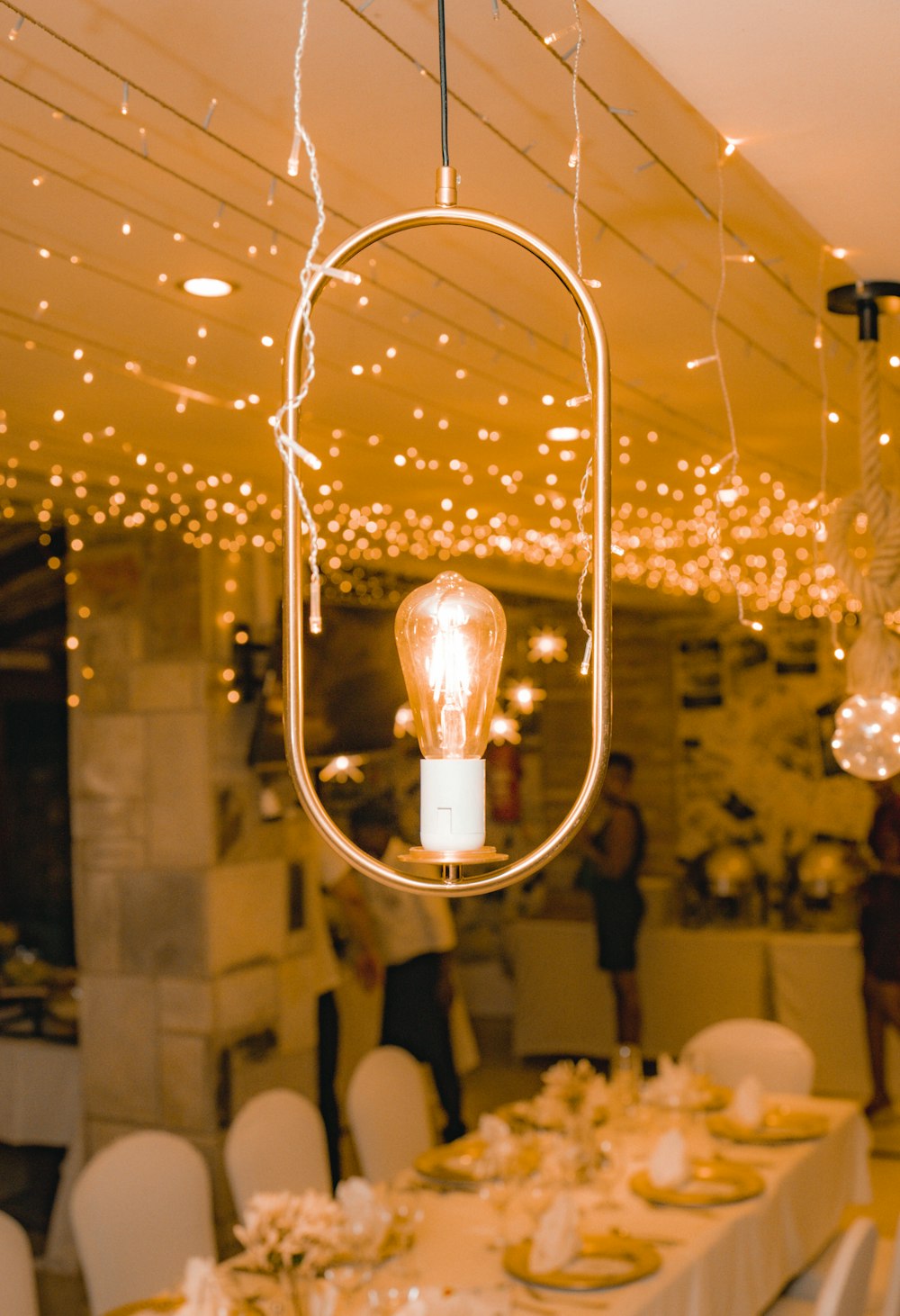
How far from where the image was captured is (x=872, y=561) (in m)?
2.57

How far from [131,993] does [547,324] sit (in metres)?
3.04

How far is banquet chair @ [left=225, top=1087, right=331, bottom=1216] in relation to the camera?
11.1 feet

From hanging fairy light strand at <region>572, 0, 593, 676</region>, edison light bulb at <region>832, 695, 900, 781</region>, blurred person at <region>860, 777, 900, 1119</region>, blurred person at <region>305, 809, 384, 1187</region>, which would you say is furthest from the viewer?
blurred person at <region>860, 777, 900, 1119</region>

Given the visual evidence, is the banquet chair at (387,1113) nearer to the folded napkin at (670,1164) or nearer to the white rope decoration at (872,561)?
the folded napkin at (670,1164)

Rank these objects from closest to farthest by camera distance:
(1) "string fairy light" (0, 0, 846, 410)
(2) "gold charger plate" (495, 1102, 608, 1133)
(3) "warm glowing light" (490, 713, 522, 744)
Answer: (1) "string fairy light" (0, 0, 846, 410) < (2) "gold charger plate" (495, 1102, 608, 1133) < (3) "warm glowing light" (490, 713, 522, 744)

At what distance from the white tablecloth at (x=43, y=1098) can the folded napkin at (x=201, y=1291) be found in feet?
8.89

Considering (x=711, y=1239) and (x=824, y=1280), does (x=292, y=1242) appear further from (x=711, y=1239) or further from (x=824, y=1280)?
(x=824, y=1280)

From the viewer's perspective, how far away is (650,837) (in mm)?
9438

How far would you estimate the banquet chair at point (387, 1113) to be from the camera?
379 cm

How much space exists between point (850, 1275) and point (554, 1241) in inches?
23.3

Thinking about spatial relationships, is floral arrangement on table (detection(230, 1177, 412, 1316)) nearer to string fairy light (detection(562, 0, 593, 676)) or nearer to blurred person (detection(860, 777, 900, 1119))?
string fairy light (detection(562, 0, 593, 676))

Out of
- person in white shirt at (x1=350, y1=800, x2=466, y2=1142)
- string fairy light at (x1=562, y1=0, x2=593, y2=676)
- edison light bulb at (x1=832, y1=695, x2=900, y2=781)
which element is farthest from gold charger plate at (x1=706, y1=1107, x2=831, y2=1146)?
string fairy light at (x1=562, y1=0, x2=593, y2=676)

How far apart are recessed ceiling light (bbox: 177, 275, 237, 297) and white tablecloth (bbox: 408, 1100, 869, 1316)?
6.45ft

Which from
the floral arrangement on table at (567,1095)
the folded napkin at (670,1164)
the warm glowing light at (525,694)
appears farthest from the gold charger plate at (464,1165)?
the warm glowing light at (525,694)
